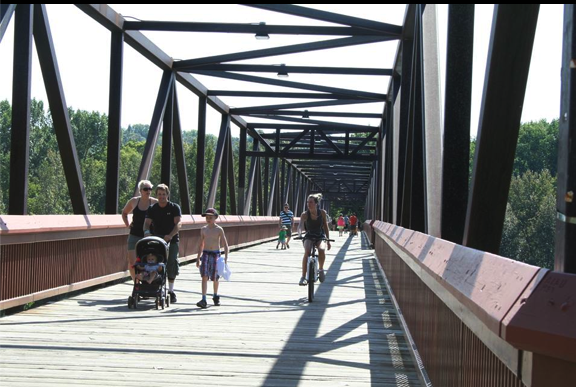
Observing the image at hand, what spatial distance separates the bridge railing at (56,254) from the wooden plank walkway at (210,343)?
211 millimetres

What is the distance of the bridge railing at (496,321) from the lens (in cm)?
183

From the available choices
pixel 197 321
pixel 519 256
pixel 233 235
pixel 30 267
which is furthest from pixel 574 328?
pixel 519 256

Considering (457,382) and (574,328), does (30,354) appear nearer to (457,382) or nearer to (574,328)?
(457,382)

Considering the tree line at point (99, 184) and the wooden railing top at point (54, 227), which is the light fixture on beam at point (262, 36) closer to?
the wooden railing top at point (54, 227)

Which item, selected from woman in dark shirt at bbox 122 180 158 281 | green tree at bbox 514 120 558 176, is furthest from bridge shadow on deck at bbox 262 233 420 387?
green tree at bbox 514 120 558 176

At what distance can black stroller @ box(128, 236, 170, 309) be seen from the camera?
9125mm

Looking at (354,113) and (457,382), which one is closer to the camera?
(457,382)

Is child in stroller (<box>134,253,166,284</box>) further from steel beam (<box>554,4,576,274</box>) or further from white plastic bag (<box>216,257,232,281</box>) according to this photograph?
steel beam (<box>554,4,576,274</box>)

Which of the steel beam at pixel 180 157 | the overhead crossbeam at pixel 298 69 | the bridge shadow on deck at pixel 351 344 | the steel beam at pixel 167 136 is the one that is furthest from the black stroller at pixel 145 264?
the overhead crossbeam at pixel 298 69

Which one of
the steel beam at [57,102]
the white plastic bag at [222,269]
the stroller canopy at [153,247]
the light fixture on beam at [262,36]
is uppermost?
the light fixture on beam at [262,36]

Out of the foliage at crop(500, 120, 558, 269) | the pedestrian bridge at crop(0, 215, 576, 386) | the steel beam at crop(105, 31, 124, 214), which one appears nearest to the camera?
the pedestrian bridge at crop(0, 215, 576, 386)

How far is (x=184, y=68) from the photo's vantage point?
701 inches

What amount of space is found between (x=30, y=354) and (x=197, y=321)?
2403mm

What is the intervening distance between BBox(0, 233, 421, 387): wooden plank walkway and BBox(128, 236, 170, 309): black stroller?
16cm
